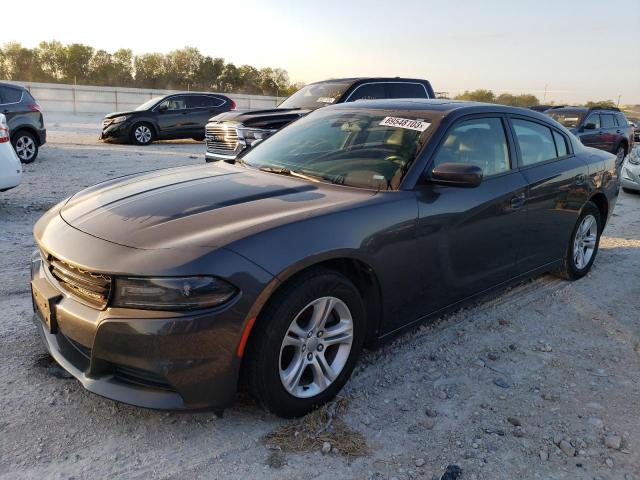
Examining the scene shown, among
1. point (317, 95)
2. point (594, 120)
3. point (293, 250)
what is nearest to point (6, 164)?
point (293, 250)

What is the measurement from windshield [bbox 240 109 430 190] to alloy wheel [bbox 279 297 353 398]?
86 cm

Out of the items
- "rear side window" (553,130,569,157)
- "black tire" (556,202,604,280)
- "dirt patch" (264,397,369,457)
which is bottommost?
"dirt patch" (264,397,369,457)

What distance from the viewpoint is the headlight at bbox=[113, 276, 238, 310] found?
89.8 inches

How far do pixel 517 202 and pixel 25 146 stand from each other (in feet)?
34.1

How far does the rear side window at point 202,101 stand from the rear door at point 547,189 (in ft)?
45.9

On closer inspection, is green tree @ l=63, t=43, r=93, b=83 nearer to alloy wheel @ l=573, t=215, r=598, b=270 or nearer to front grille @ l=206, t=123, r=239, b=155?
front grille @ l=206, t=123, r=239, b=155

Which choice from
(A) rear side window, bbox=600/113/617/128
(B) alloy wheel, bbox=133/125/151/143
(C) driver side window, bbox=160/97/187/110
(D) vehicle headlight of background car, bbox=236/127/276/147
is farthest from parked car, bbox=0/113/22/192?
(A) rear side window, bbox=600/113/617/128

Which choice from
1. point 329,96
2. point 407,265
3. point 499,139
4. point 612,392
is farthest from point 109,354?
point 329,96

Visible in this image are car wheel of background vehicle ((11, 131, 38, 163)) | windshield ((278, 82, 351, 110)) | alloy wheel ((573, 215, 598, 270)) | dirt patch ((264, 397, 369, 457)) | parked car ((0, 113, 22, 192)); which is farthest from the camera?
car wheel of background vehicle ((11, 131, 38, 163))

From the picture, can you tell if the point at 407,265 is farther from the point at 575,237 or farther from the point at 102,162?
the point at 102,162

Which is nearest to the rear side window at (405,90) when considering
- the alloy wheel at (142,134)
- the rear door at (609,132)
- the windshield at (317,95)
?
the windshield at (317,95)

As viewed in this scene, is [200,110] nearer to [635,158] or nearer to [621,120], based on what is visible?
[635,158]

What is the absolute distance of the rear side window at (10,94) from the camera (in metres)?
10.6

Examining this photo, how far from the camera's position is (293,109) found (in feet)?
33.9
